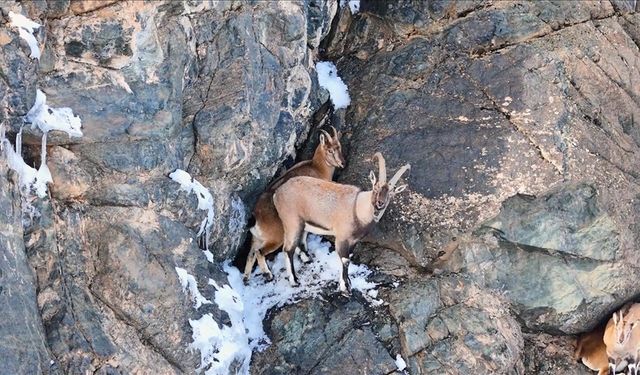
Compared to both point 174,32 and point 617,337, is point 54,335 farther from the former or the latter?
point 617,337

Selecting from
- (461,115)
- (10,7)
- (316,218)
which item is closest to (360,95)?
(461,115)

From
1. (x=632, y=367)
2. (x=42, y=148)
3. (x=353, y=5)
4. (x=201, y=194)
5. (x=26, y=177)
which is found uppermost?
(x=42, y=148)

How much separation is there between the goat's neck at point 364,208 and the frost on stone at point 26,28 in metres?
4.36

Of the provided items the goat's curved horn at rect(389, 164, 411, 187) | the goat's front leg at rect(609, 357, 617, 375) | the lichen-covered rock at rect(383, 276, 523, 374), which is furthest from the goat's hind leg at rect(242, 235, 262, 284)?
the goat's front leg at rect(609, 357, 617, 375)

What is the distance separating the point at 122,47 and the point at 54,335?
122 inches

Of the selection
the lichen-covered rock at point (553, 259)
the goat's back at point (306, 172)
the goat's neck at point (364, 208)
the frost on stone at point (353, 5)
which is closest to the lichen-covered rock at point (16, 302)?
the goat's back at point (306, 172)

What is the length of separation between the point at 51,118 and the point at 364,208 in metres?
4.06

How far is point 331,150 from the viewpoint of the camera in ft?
37.4

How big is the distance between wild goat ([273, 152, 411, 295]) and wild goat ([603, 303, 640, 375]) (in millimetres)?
3420

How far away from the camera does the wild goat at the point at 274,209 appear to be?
1088cm

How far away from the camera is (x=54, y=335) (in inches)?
323

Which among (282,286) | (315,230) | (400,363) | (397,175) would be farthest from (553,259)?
(282,286)

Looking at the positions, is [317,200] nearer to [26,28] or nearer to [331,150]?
[331,150]

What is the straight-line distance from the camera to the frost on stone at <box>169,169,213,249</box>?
9.43 metres
